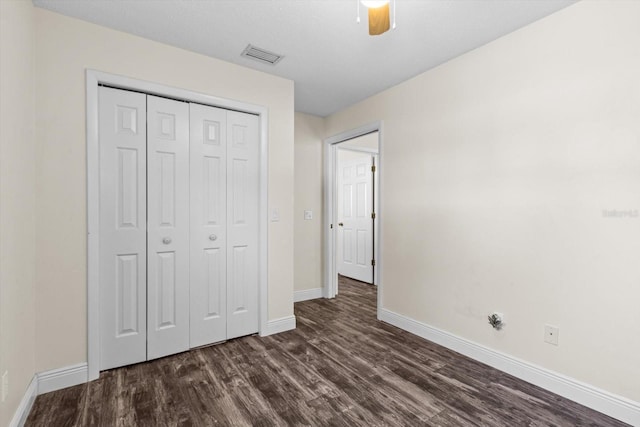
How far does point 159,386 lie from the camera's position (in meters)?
2.02

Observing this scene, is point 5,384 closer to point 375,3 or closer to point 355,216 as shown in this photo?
point 375,3

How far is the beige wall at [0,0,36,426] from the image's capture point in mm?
1433

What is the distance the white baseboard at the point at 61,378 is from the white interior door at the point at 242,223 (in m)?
1.04

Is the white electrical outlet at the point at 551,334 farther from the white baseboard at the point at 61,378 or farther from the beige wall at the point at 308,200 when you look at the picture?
the white baseboard at the point at 61,378

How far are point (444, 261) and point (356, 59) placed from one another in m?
1.93

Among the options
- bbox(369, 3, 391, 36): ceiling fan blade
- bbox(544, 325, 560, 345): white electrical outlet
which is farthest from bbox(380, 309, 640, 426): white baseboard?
bbox(369, 3, 391, 36): ceiling fan blade

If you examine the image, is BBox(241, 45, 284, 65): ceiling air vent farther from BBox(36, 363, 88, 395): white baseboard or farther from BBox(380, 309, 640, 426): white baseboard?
BBox(380, 309, 640, 426): white baseboard

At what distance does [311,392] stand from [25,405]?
163 centimetres

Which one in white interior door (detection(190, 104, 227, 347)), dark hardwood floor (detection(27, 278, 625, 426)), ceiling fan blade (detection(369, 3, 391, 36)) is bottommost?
dark hardwood floor (detection(27, 278, 625, 426))

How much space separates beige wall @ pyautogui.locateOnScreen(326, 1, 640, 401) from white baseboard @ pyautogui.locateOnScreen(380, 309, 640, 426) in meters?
0.05

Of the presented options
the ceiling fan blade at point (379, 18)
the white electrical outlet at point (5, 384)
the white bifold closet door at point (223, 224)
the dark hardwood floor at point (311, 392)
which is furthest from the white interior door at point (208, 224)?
the ceiling fan blade at point (379, 18)

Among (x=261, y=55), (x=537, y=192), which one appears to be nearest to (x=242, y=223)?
(x=261, y=55)

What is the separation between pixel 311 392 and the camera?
1.96 meters

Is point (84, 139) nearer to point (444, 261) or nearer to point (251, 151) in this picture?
point (251, 151)
